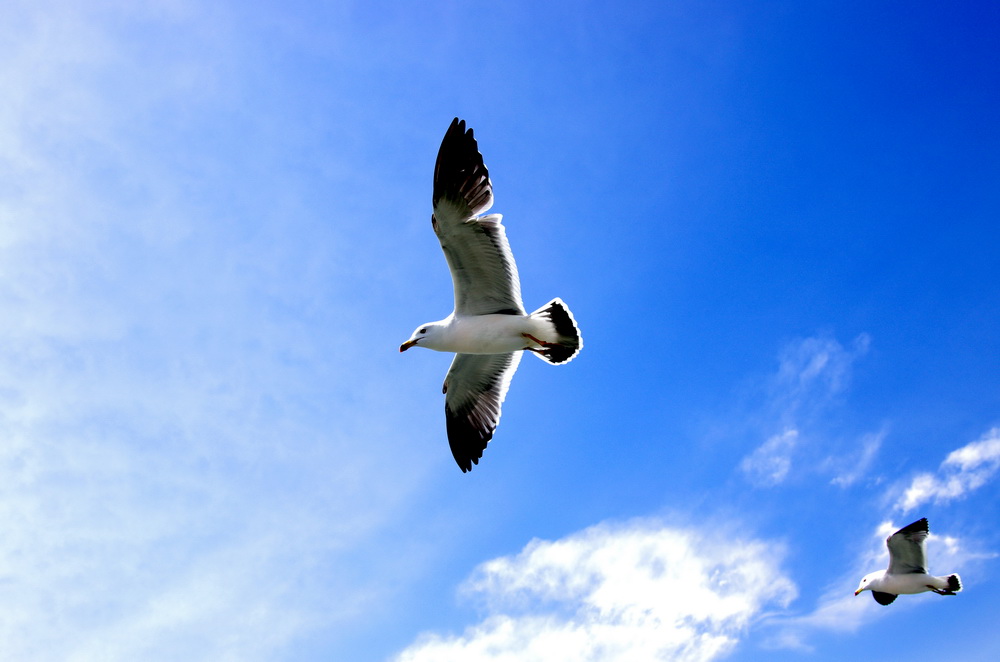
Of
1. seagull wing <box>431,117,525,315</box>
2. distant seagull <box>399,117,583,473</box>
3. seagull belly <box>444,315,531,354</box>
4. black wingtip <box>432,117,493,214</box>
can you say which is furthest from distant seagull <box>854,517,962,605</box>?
black wingtip <box>432,117,493,214</box>

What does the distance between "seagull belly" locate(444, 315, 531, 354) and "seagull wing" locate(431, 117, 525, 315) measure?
0.22 m

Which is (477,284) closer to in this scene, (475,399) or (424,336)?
(424,336)

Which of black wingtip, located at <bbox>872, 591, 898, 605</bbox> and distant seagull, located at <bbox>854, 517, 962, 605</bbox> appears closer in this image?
distant seagull, located at <bbox>854, 517, 962, 605</bbox>

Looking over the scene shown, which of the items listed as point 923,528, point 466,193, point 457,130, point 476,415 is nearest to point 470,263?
point 466,193

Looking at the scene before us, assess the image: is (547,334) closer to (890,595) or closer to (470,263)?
(470,263)

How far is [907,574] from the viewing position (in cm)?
1688

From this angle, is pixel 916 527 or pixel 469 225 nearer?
pixel 469 225

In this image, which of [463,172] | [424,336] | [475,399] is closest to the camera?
[463,172]

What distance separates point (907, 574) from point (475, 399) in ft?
36.1

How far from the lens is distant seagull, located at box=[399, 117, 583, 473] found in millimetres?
8828

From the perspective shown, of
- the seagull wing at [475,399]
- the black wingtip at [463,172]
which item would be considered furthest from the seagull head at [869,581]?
the black wingtip at [463,172]

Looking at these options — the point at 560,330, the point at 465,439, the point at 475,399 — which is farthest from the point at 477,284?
the point at 465,439

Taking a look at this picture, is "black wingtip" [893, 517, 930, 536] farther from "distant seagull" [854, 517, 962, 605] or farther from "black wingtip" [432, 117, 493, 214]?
"black wingtip" [432, 117, 493, 214]

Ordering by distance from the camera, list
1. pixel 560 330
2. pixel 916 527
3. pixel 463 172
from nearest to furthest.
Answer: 1. pixel 463 172
2. pixel 560 330
3. pixel 916 527
